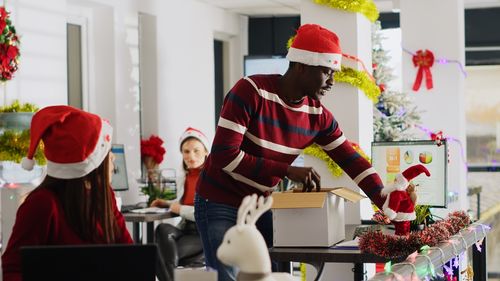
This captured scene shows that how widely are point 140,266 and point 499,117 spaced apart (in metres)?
10.7

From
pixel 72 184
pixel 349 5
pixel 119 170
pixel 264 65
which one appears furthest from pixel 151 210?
pixel 72 184

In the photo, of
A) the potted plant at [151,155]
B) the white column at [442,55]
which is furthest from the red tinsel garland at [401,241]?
the white column at [442,55]

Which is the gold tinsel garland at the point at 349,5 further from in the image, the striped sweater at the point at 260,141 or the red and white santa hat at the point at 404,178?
the red and white santa hat at the point at 404,178

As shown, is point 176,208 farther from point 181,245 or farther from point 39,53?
point 39,53

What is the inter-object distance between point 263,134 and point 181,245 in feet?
14.0

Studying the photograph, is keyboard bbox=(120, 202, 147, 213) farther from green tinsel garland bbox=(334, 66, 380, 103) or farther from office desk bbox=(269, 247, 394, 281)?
office desk bbox=(269, 247, 394, 281)

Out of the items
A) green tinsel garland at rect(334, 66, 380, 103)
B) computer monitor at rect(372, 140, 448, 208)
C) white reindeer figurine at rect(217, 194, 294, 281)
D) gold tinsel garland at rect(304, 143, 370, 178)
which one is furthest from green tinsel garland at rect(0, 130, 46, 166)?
white reindeer figurine at rect(217, 194, 294, 281)

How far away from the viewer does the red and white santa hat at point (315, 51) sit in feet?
10.8

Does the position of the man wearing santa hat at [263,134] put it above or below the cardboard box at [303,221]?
above

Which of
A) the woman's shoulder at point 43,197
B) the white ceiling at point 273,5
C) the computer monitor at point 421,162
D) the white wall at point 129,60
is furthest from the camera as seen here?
the white ceiling at point 273,5

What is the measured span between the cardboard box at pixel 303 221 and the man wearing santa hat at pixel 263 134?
0.06m

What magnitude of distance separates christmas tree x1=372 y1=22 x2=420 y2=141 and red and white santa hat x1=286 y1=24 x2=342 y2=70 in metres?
3.95

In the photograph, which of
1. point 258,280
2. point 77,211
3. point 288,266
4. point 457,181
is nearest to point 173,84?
point 457,181

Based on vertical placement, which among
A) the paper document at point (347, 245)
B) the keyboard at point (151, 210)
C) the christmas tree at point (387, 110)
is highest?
the christmas tree at point (387, 110)
